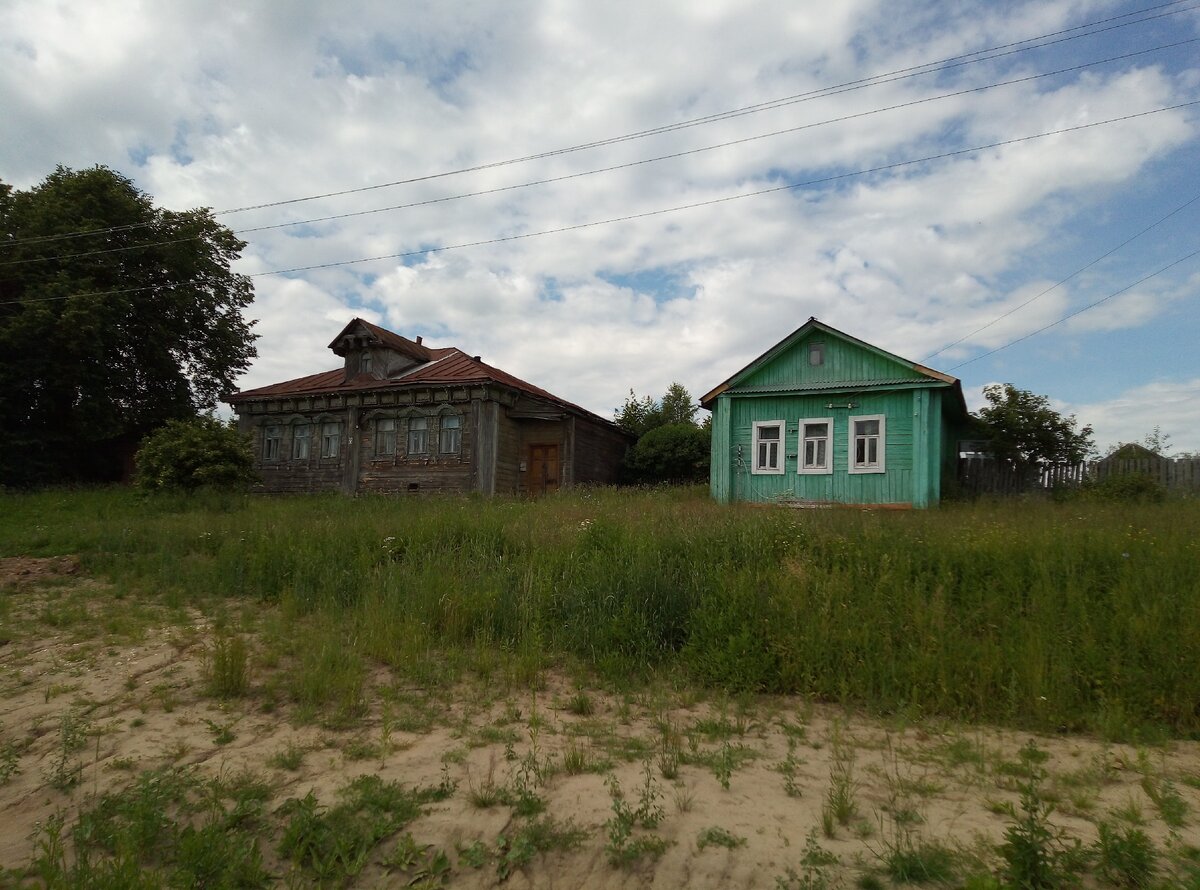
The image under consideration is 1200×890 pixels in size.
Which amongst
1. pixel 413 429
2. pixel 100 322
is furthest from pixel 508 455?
pixel 100 322

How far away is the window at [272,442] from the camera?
24.4 meters

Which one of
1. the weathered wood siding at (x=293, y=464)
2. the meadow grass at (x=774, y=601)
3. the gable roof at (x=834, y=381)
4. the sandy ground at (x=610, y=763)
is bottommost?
the sandy ground at (x=610, y=763)

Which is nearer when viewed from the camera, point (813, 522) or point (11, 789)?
point (11, 789)

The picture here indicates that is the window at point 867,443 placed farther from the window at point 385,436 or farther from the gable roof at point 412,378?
the window at point 385,436

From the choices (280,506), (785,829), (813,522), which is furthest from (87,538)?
(785,829)

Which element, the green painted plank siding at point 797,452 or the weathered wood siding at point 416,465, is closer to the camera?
the green painted plank siding at point 797,452

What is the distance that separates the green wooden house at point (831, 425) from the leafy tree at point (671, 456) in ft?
23.9

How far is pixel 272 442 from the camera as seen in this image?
24.5 m

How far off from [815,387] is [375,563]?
1165 cm

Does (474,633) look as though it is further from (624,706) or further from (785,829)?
(785,829)

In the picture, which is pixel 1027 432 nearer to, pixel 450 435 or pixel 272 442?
pixel 450 435

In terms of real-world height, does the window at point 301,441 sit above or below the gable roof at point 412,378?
below

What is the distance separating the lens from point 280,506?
15.2 m

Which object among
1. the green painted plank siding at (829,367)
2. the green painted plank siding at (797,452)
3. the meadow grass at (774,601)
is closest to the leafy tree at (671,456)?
the green painted plank siding at (797,452)
